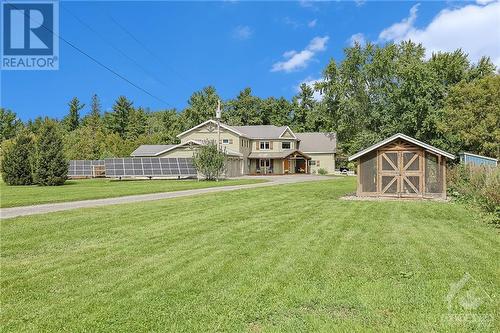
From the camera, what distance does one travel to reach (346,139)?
191ft

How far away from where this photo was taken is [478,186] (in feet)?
53.9

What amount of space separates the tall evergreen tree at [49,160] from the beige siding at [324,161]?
116 ft

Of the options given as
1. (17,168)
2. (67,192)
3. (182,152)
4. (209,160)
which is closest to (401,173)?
(67,192)

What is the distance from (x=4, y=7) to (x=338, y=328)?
1719 cm

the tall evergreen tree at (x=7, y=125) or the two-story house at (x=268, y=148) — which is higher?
the tall evergreen tree at (x=7, y=125)

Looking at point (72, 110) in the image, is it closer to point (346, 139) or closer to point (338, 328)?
point (346, 139)

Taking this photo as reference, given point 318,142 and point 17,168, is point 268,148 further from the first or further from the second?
point 17,168

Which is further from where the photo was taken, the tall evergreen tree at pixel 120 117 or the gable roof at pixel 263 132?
the tall evergreen tree at pixel 120 117

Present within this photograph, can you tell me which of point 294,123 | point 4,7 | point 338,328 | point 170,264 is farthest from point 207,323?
point 294,123

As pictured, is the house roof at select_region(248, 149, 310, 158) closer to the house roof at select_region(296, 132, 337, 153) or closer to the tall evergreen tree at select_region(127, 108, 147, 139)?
the house roof at select_region(296, 132, 337, 153)

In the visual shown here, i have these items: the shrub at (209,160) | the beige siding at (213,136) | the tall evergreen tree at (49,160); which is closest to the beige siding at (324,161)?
the beige siding at (213,136)

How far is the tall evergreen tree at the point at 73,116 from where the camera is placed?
82250mm

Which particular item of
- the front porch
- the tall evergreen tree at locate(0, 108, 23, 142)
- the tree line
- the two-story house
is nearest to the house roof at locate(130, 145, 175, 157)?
the two-story house

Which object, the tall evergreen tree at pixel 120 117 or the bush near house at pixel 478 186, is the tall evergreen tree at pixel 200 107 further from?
the bush near house at pixel 478 186
